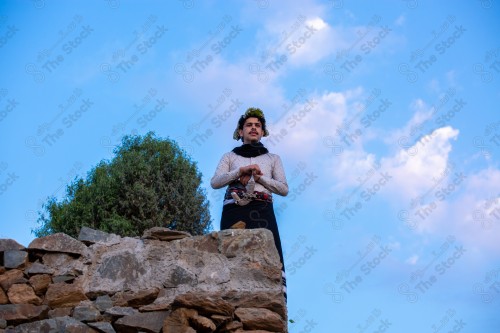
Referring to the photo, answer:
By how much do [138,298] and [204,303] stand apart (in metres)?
0.65

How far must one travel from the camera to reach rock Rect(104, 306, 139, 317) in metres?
4.83

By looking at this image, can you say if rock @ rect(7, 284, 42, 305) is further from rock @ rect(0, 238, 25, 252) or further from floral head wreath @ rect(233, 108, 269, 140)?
floral head wreath @ rect(233, 108, 269, 140)

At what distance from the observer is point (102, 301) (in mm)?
4949

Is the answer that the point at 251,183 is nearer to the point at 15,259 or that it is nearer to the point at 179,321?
the point at 179,321

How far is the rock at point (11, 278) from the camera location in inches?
201

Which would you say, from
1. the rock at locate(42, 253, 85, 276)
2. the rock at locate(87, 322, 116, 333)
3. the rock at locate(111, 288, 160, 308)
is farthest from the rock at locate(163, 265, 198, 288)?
the rock at locate(42, 253, 85, 276)

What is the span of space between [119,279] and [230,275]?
3.11 ft

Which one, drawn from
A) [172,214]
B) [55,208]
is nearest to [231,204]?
[172,214]

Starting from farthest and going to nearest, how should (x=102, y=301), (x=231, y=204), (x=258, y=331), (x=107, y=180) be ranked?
(x=107, y=180), (x=231, y=204), (x=102, y=301), (x=258, y=331)

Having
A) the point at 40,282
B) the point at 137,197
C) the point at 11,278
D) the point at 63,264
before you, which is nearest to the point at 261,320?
the point at 63,264

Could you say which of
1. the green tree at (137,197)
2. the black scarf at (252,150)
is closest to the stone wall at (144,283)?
the black scarf at (252,150)

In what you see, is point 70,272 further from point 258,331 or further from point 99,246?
point 258,331

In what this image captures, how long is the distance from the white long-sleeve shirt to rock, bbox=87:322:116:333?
1.68 m

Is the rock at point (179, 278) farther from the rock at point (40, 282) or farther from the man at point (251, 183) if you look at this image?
the rock at point (40, 282)
